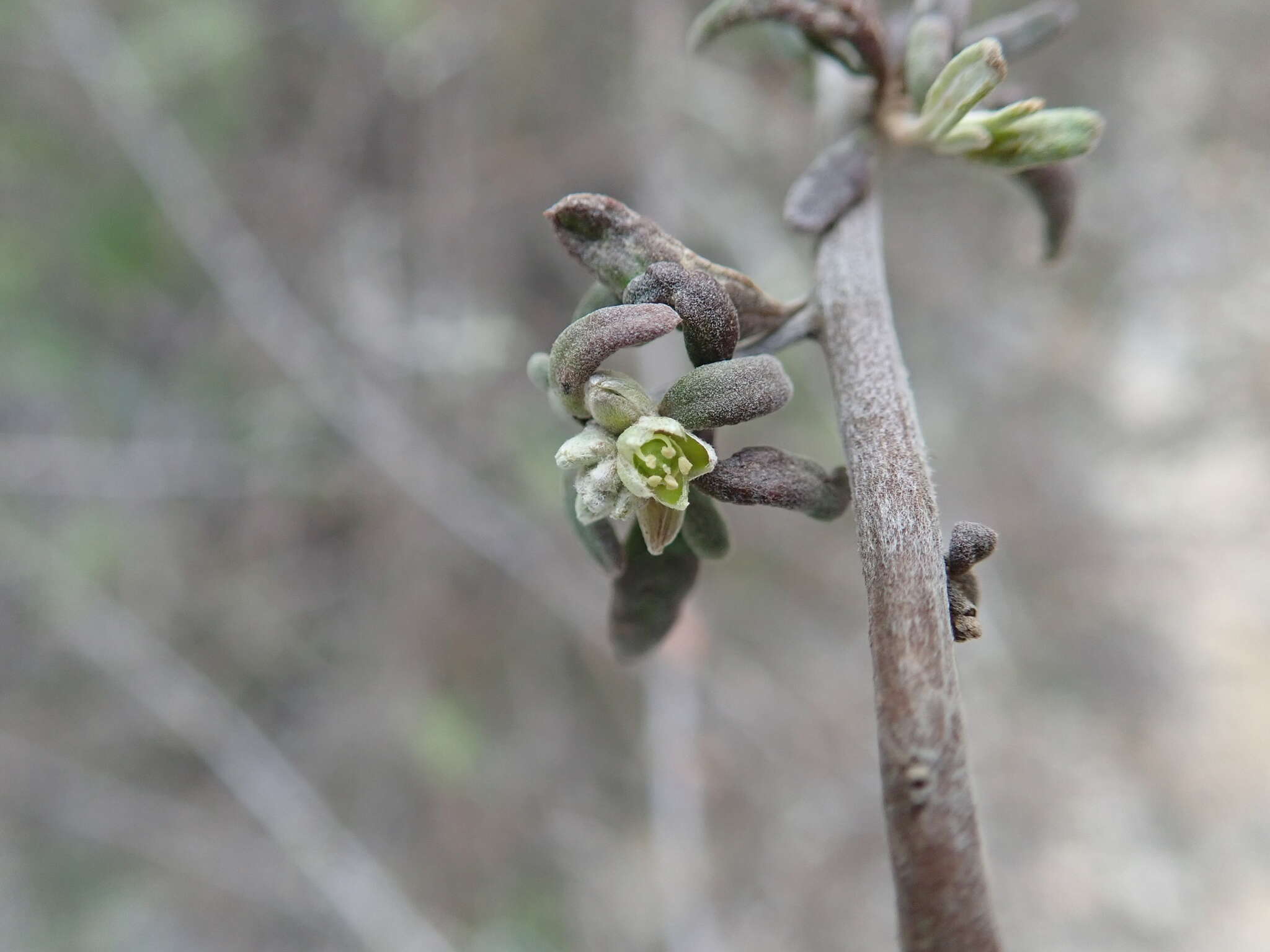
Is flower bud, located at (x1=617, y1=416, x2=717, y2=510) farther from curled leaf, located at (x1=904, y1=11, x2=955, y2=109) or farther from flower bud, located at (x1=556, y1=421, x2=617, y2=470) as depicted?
curled leaf, located at (x1=904, y1=11, x2=955, y2=109)

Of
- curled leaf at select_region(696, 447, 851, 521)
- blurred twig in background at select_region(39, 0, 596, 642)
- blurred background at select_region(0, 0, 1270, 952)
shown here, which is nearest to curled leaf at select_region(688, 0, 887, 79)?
curled leaf at select_region(696, 447, 851, 521)

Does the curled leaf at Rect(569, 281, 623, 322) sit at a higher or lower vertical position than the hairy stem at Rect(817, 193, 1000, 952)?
higher

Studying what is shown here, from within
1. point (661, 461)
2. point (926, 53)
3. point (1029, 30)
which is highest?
point (1029, 30)

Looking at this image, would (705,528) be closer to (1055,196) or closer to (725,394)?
(725,394)

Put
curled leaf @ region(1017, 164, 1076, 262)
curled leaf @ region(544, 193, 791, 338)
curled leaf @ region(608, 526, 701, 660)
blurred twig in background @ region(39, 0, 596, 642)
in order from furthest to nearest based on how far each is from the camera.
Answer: blurred twig in background @ region(39, 0, 596, 642)
curled leaf @ region(1017, 164, 1076, 262)
curled leaf @ region(608, 526, 701, 660)
curled leaf @ region(544, 193, 791, 338)

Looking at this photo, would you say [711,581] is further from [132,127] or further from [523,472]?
[132,127]

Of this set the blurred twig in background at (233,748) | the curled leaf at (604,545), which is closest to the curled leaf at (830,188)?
the curled leaf at (604,545)

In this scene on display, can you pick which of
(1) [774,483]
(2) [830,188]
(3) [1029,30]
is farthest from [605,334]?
(3) [1029,30]

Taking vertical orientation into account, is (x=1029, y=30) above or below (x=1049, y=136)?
above
